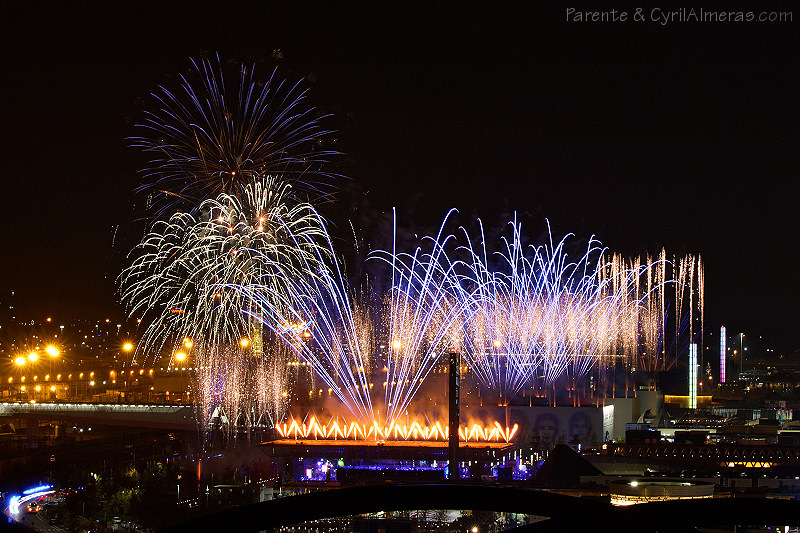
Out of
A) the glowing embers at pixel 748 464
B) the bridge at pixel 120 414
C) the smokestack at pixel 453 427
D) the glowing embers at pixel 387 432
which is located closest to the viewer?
the glowing embers at pixel 748 464

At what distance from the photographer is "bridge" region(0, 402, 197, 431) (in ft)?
179

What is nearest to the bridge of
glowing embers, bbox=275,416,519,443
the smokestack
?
glowing embers, bbox=275,416,519,443

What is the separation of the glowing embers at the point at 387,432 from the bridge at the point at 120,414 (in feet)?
32.9

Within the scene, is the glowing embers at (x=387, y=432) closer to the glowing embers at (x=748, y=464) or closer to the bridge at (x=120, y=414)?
the bridge at (x=120, y=414)

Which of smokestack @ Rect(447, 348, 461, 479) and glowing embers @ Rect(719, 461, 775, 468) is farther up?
smokestack @ Rect(447, 348, 461, 479)

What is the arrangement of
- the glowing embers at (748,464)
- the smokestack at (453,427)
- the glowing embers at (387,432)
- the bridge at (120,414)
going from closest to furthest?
the glowing embers at (748,464)
the smokestack at (453,427)
the glowing embers at (387,432)
the bridge at (120,414)

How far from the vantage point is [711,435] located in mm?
53438

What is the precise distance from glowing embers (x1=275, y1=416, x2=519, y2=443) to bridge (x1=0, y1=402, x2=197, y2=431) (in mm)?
10040

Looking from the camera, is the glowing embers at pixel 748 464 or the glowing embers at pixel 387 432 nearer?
the glowing embers at pixel 748 464

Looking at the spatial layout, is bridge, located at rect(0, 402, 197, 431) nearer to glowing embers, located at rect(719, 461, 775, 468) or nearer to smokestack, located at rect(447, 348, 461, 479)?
smokestack, located at rect(447, 348, 461, 479)

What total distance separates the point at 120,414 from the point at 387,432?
1896cm

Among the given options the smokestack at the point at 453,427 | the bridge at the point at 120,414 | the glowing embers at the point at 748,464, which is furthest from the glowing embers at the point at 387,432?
the glowing embers at the point at 748,464

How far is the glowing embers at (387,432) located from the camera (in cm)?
4647

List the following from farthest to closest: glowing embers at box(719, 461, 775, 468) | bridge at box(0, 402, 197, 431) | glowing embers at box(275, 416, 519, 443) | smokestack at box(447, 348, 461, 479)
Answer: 1. bridge at box(0, 402, 197, 431)
2. glowing embers at box(275, 416, 519, 443)
3. smokestack at box(447, 348, 461, 479)
4. glowing embers at box(719, 461, 775, 468)
